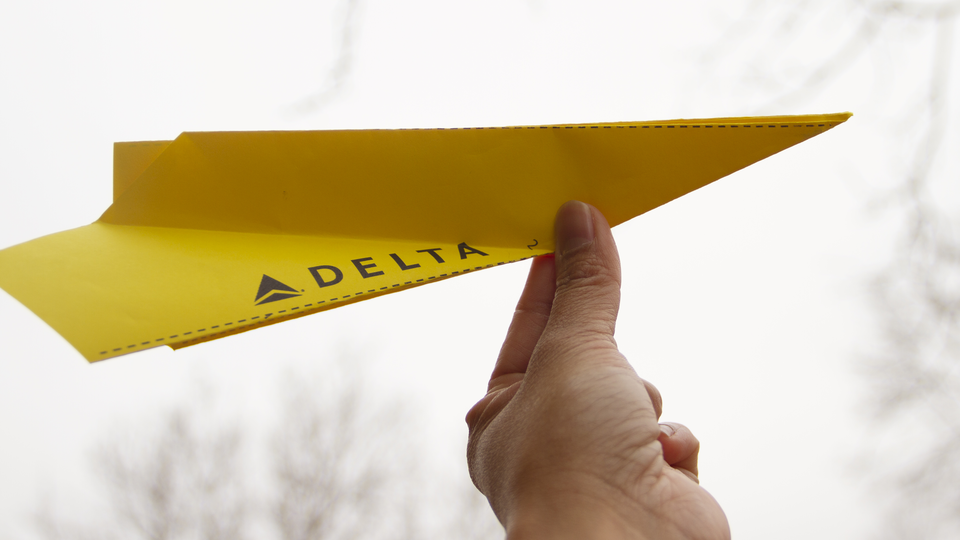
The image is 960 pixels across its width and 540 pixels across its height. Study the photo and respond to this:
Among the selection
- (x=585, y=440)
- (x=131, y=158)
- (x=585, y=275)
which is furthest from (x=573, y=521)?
(x=131, y=158)

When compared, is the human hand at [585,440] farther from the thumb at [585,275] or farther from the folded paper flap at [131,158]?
the folded paper flap at [131,158]

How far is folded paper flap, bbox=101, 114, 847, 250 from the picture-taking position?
551mm

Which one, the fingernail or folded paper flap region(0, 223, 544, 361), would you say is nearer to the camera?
folded paper flap region(0, 223, 544, 361)

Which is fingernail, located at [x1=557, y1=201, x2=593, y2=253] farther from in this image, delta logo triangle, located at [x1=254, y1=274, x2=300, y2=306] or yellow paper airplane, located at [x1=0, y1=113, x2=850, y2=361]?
delta logo triangle, located at [x1=254, y1=274, x2=300, y2=306]

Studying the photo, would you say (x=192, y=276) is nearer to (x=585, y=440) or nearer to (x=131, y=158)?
(x=131, y=158)

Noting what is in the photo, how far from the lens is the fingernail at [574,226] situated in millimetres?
567

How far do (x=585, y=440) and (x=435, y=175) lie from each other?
324 millimetres

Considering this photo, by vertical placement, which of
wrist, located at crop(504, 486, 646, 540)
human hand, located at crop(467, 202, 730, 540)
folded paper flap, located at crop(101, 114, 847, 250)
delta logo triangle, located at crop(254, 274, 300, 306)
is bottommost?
wrist, located at crop(504, 486, 646, 540)

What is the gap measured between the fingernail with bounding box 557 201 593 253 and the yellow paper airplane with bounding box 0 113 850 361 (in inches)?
0.8

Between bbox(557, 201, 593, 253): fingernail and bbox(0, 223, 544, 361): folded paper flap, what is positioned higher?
bbox(557, 201, 593, 253): fingernail

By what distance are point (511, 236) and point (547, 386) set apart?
0.17 meters

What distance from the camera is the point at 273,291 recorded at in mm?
497

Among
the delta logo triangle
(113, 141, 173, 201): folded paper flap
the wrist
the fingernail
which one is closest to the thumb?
the fingernail

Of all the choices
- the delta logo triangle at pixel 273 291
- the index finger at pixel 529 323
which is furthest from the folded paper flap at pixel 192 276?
the index finger at pixel 529 323
